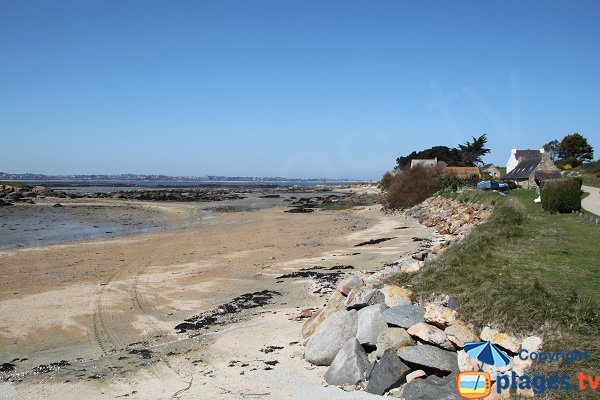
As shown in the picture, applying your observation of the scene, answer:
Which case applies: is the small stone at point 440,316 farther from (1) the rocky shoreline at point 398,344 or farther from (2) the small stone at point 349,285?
(2) the small stone at point 349,285

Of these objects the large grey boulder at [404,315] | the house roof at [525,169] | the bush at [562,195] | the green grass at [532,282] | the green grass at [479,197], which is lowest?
the large grey boulder at [404,315]

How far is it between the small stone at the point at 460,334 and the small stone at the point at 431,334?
0.08m

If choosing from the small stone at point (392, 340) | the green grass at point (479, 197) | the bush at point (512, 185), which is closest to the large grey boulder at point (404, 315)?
the small stone at point (392, 340)

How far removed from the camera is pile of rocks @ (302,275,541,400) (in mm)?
5793

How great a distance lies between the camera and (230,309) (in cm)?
1139

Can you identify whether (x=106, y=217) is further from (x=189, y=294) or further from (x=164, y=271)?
(x=189, y=294)

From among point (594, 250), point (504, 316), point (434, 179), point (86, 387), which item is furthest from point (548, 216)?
point (434, 179)

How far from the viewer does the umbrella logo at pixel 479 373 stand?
5133 millimetres

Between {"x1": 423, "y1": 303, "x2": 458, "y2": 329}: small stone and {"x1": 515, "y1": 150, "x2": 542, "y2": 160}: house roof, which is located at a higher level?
{"x1": 515, "y1": 150, "x2": 542, "y2": 160}: house roof

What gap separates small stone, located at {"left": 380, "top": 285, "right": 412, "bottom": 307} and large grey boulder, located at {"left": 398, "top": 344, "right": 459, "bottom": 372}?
146cm

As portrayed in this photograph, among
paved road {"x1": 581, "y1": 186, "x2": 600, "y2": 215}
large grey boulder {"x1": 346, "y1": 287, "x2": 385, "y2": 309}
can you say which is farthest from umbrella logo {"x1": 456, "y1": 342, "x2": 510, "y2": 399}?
paved road {"x1": 581, "y1": 186, "x2": 600, "y2": 215}

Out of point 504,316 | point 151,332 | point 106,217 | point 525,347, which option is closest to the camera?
point 525,347

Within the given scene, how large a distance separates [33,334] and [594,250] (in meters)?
12.2

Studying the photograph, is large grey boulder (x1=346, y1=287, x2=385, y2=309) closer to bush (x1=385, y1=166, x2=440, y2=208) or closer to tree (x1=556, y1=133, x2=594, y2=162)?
bush (x1=385, y1=166, x2=440, y2=208)
